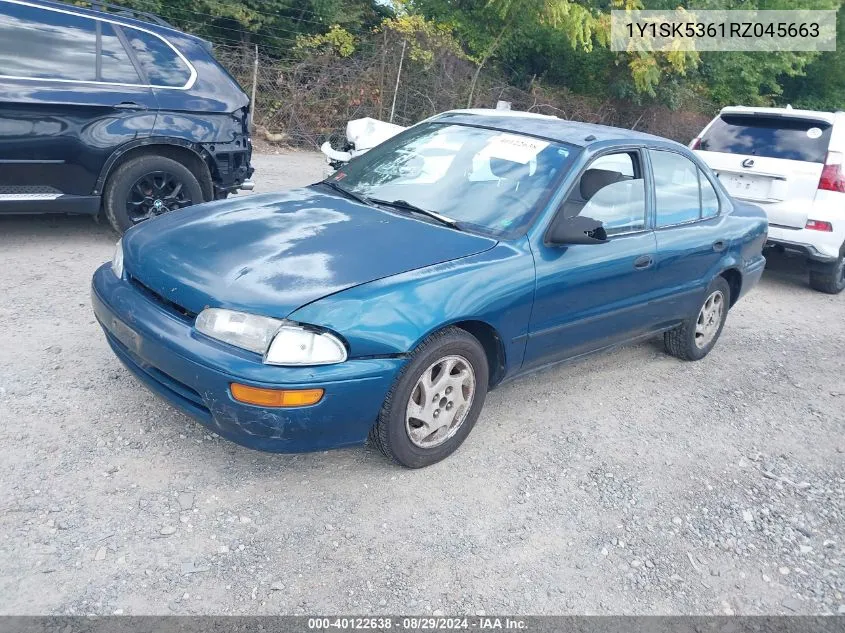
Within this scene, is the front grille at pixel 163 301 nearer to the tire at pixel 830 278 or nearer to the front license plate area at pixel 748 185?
the front license plate area at pixel 748 185

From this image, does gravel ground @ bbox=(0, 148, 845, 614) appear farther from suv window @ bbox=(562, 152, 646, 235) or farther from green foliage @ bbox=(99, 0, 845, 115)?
green foliage @ bbox=(99, 0, 845, 115)

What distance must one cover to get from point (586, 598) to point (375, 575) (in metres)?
0.82

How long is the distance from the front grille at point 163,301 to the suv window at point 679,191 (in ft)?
9.47

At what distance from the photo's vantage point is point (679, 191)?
15.7ft

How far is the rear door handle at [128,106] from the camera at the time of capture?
575cm

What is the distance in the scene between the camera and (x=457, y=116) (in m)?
4.73

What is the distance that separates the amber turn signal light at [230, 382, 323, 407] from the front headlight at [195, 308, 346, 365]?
111 millimetres

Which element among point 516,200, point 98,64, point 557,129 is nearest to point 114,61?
point 98,64

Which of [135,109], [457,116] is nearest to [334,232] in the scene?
[457,116]

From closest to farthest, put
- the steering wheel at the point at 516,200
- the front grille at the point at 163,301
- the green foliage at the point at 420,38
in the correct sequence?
the front grille at the point at 163,301, the steering wheel at the point at 516,200, the green foliage at the point at 420,38

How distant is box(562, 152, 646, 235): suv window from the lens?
396 centimetres

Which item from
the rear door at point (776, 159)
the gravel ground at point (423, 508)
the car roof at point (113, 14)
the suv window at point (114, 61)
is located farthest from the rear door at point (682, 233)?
the car roof at point (113, 14)

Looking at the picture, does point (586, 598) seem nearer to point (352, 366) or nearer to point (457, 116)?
point (352, 366)

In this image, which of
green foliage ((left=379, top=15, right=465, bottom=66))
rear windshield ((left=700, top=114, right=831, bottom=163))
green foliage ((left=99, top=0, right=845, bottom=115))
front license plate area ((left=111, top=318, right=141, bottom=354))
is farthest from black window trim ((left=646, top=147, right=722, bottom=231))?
green foliage ((left=379, top=15, right=465, bottom=66))
